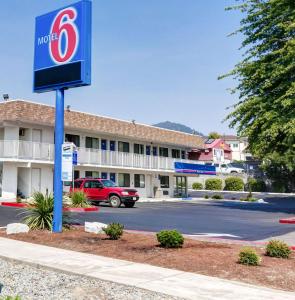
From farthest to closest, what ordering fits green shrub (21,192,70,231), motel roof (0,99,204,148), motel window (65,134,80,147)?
motel window (65,134,80,147) → motel roof (0,99,204,148) → green shrub (21,192,70,231)

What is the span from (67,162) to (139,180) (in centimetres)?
2833

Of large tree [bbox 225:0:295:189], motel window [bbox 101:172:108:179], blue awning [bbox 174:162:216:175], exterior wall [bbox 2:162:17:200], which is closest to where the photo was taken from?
large tree [bbox 225:0:295:189]

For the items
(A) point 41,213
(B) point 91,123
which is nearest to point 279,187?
(B) point 91,123

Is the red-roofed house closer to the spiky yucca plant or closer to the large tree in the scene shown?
the large tree

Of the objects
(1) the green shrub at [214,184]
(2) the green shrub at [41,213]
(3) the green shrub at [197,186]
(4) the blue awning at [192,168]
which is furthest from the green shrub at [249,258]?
(3) the green shrub at [197,186]

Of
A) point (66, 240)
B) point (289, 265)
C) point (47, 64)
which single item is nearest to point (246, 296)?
point (289, 265)

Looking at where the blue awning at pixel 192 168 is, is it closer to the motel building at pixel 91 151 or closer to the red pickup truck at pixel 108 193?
the motel building at pixel 91 151

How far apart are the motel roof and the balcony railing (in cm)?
156

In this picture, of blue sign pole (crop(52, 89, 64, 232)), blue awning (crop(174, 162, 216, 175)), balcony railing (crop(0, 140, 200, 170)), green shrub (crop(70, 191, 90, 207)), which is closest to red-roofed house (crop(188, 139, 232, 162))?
blue awning (crop(174, 162, 216, 175))

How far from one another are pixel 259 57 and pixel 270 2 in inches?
124

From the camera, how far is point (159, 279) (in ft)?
25.2

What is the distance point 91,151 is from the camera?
35156 millimetres

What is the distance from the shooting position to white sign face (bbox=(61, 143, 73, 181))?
44.9ft

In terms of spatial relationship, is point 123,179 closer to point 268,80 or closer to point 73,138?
point 73,138
